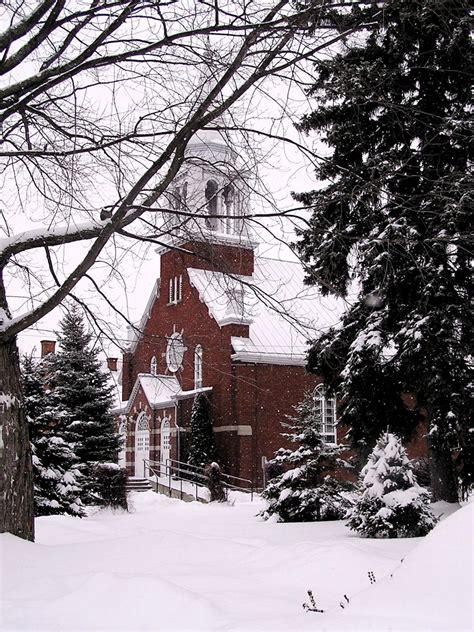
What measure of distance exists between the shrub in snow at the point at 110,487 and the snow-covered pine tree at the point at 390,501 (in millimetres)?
10011

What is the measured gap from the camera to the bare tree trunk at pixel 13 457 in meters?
7.39

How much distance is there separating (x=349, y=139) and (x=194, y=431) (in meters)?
17.4

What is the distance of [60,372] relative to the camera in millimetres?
Result: 26234

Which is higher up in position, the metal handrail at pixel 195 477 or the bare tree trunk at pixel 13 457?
the bare tree trunk at pixel 13 457

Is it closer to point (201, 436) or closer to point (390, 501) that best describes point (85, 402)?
point (201, 436)

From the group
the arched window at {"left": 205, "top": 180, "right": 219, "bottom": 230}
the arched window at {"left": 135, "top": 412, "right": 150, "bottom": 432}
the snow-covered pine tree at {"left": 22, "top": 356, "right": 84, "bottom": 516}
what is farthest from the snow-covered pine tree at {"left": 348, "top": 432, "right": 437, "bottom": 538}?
the arched window at {"left": 135, "top": 412, "right": 150, "bottom": 432}

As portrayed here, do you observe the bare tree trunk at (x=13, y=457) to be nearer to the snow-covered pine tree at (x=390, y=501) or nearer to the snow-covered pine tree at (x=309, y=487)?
the snow-covered pine tree at (x=390, y=501)

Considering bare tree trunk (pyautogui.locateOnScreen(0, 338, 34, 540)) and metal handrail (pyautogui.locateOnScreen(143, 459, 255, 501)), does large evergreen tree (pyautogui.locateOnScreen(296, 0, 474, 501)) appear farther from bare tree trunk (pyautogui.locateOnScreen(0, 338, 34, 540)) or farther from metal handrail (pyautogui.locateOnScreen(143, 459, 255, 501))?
metal handrail (pyautogui.locateOnScreen(143, 459, 255, 501))

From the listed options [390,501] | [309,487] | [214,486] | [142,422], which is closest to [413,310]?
[390,501]

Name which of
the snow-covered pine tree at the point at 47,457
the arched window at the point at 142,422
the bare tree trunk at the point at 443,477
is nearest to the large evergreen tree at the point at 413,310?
the bare tree trunk at the point at 443,477

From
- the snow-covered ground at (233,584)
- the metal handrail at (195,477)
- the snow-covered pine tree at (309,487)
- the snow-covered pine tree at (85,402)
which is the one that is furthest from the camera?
the metal handrail at (195,477)

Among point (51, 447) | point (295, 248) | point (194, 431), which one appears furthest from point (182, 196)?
point (194, 431)

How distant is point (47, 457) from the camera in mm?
18062

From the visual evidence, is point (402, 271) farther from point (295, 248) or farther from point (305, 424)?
point (305, 424)
